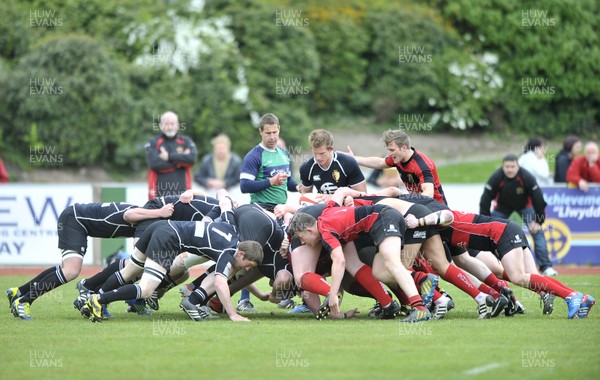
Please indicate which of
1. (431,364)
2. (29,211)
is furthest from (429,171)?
(29,211)

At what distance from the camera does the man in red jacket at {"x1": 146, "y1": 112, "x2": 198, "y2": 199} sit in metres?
15.9

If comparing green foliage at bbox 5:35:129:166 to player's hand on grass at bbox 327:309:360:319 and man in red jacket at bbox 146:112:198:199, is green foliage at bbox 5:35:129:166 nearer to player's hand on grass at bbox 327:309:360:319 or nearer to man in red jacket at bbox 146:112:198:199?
man in red jacket at bbox 146:112:198:199

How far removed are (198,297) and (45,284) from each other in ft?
5.61

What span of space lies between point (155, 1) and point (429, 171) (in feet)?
54.3

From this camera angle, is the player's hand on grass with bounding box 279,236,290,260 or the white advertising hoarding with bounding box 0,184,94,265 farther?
the white advertising hoarding with bounding box 0,184,94,265

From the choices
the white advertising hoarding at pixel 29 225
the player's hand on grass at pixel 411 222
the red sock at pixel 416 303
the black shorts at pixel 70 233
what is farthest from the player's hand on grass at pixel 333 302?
the white advertising hoarding at pixel 29 225

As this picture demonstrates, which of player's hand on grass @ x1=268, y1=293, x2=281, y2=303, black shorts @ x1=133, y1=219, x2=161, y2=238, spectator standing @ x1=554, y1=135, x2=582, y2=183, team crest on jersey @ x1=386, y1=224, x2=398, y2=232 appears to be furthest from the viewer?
spectator standing @ x1=554, y1=135, x2=582, y2=183

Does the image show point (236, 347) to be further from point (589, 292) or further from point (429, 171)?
point (589, 292)

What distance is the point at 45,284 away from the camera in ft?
36.2

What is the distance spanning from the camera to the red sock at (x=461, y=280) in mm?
10758

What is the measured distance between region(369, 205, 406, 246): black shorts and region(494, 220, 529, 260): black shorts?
3.80 feet

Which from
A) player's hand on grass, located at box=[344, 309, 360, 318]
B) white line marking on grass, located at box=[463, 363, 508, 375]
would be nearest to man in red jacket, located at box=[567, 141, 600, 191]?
player's hand on grass, located at box=[344, 309, 360, 318]

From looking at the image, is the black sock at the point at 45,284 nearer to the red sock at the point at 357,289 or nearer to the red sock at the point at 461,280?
the red sock at the point at 357,289

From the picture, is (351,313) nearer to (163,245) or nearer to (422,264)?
(422,264)
